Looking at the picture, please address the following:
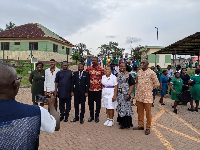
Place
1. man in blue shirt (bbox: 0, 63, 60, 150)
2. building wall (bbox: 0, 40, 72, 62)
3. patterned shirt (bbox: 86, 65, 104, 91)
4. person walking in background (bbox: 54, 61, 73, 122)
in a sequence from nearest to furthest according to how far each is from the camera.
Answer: man in blue shirt (bbox: 0, 63, 60, 150)
person walking in background (bbox: 54, 61, 73, 122)
patterned shirt (bbox: 86, 65, 104, 91)
building wall (bbox: 0, 40, 72, 62)

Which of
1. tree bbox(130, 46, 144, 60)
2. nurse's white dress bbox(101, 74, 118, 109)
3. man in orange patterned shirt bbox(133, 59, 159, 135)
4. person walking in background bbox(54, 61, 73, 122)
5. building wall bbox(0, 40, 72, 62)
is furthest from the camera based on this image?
tree bbox(130, 46, 144, 60)

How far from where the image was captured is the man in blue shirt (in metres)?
1.32

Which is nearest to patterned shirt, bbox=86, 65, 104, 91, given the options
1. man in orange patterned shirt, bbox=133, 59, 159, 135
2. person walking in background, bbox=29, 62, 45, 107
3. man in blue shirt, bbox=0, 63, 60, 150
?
man in orange patterned shirt, bbox=133, 59, 159, 135

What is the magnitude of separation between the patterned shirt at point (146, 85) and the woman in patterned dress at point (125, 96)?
10.0 inches

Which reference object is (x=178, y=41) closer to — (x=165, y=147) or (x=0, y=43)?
(x=165, y=147)

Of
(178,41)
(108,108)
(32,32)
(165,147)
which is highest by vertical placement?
(32,32)

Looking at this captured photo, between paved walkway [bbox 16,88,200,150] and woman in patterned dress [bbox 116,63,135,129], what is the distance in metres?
0.32

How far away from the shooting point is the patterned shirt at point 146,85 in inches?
195

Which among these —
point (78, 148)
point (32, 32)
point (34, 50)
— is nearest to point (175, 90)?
point (78, 148)

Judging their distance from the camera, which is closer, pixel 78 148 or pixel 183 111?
pixel 78 148

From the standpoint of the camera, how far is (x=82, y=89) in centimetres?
577

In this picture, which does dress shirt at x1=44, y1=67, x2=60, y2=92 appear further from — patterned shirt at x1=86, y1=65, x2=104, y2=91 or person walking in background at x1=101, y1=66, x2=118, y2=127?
person walking in background at x1=101, y1=66, x2=118, y2=127

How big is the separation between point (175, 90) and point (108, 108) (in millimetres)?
3345

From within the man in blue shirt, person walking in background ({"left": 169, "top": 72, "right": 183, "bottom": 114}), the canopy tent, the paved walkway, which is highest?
the canopy tent
